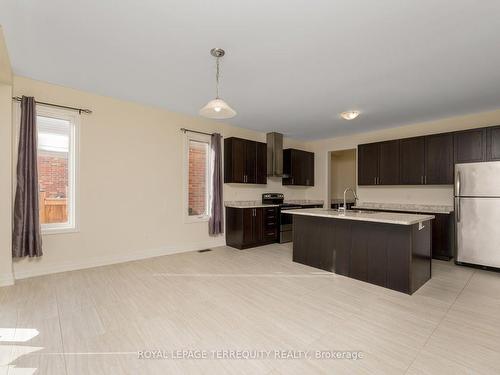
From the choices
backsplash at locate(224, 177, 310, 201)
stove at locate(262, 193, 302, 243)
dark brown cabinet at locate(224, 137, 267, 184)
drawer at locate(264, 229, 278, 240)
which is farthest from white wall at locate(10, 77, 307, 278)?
stove at locate(262, 193, 302, 243)

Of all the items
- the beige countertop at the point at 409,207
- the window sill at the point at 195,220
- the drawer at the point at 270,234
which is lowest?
the drawer at the point at 270,234

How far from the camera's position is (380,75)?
3.06m

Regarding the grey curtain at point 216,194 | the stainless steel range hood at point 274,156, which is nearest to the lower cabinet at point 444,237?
the stainless steel range hood at point 274,156

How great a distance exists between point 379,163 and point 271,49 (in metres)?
3.96

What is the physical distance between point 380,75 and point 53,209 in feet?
15.6

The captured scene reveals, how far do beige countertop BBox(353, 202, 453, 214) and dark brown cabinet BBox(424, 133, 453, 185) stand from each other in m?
0.49

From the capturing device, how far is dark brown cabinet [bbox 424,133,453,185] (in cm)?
444

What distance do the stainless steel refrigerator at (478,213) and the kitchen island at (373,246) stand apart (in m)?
1.05

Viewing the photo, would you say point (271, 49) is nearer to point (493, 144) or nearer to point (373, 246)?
point (373, 246)

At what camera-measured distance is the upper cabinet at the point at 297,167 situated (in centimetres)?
645

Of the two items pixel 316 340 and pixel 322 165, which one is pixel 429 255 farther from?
pixel 322 165

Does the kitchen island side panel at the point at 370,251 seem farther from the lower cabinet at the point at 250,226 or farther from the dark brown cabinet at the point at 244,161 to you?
the dark brown cabinet at the point at 244,161

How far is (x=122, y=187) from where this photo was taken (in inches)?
161

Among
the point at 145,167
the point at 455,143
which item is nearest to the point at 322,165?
the point at 455,143
